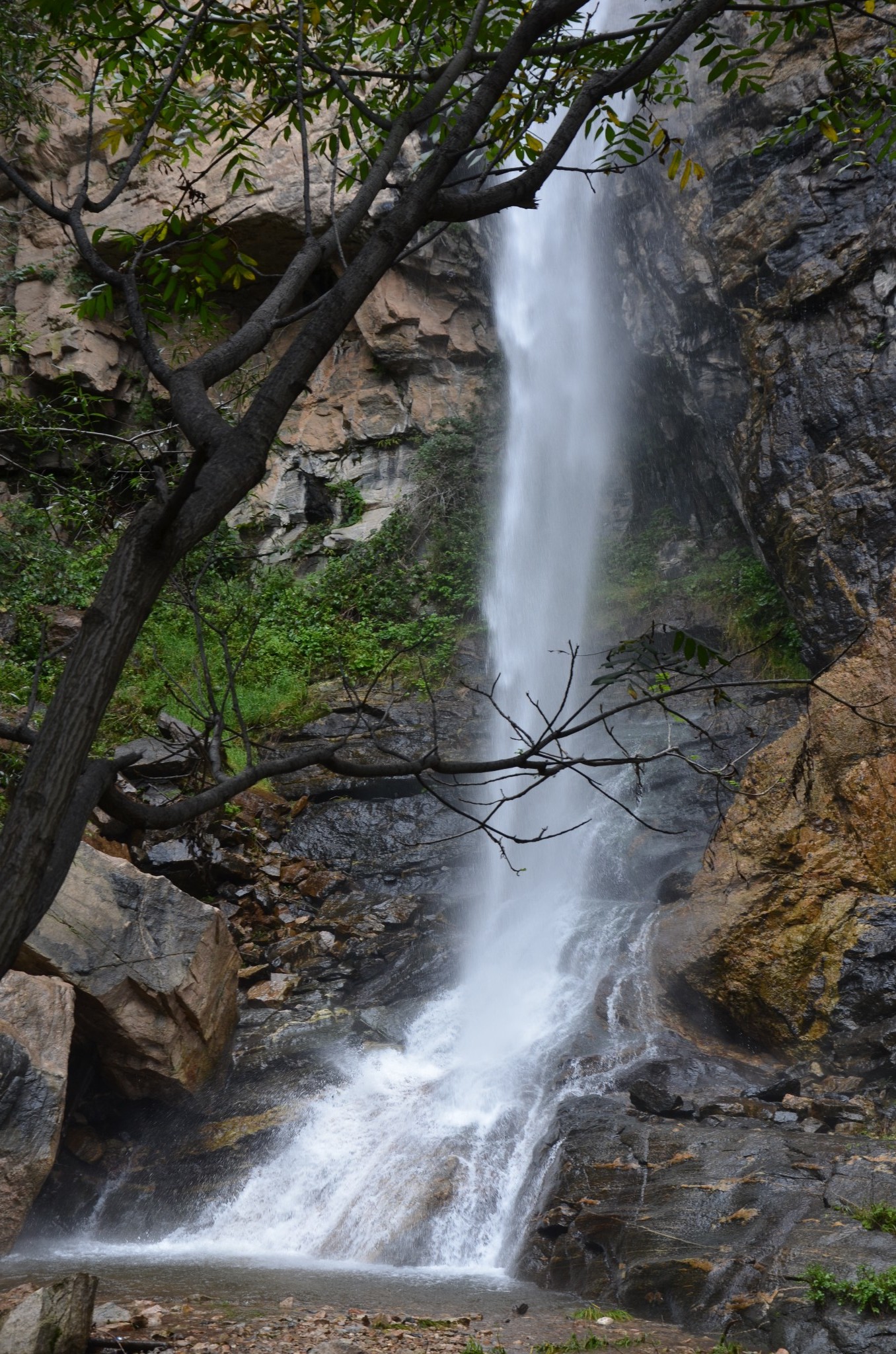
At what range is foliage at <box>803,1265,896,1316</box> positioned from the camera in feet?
13.6

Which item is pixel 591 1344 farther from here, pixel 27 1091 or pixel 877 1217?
pixel 27 1091

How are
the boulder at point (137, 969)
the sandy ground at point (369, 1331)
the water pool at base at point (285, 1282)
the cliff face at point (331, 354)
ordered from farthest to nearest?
the cliff face at point (331, 354)
the boulder at point (137, 969)
the water pool at base at point (285, 1282)
the sandy ground at point (369, 1331)

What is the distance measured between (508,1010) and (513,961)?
96 centimetres

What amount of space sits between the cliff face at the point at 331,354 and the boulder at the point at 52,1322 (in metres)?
15.0

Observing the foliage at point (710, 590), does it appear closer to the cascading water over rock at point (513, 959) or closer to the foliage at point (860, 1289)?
the cascading water over rock at point (513, 959)

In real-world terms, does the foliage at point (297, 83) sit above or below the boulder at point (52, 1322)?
above

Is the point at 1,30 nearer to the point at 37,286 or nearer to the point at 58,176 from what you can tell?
the point at 37,286

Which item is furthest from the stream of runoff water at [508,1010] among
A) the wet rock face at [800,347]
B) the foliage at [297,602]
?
the wet rock face at [800,347]

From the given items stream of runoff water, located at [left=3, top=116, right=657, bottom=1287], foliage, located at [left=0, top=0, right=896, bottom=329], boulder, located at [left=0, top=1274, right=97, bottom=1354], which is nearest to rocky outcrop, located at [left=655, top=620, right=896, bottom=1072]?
stream of runoff water, located at [left=3, top=116, right=657, bottom=1287]

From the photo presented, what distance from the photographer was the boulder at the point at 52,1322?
336 cm

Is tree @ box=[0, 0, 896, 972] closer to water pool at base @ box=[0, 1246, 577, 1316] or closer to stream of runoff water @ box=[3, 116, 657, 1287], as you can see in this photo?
stream of runoff water @ box=[3, 116, 657, 1287]

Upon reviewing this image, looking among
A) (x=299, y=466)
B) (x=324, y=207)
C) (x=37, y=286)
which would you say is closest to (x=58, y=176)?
(x=37, y=286)

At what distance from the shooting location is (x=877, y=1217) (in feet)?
15.7

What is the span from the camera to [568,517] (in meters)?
18.1
